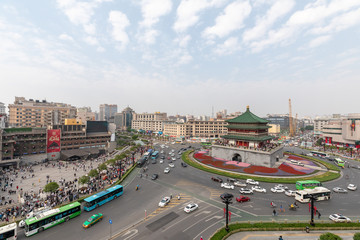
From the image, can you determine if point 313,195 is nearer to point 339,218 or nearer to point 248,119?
point 339,218

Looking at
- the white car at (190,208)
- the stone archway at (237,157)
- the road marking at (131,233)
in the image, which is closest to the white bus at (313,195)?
the white car at (190,208)

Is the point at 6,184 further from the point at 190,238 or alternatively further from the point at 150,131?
the point at 150,131

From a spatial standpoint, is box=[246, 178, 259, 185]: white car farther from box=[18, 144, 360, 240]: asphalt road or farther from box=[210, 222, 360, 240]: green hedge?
box=[210, 222, 360, 240]: green hedge

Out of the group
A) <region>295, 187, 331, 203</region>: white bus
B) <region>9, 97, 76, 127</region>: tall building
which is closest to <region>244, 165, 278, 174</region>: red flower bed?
<region>295, 187, 331, 203</region>: white bus

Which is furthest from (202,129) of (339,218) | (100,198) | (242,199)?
(339,218)

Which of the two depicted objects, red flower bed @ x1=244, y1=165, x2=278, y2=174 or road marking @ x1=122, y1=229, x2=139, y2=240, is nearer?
road marking @ x1=122, y1=229, x2=139, y2=240

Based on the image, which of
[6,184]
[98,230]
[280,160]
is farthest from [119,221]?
[280,160]
